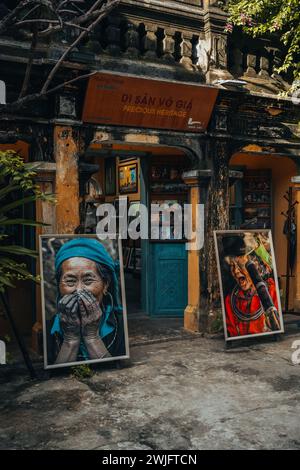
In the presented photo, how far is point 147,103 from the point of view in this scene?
7219 mm

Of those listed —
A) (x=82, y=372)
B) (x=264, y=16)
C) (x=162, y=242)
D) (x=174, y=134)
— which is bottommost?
(x=82, y=372)

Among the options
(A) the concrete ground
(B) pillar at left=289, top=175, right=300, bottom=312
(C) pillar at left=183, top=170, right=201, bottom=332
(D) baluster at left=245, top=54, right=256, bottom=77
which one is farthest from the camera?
(B) pillar at left=289, top=175, right=300, bottom=312

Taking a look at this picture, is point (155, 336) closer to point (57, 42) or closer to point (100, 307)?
point (100, 307)

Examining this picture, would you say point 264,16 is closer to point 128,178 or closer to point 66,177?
point 128,178

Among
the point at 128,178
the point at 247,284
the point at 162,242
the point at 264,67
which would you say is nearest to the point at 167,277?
the point at 162,242

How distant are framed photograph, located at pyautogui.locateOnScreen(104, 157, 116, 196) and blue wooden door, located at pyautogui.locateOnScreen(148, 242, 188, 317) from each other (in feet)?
8.79

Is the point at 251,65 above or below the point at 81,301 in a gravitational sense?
above

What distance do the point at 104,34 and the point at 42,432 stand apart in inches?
220

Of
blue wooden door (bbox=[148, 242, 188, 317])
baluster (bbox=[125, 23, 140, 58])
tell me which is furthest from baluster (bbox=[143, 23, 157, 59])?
blue wooden door (bbox=[148, 242, 188, 317])

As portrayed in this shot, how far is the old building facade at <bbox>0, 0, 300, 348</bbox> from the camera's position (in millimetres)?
6723

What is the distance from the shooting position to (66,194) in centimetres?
678

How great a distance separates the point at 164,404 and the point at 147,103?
4.34 meters

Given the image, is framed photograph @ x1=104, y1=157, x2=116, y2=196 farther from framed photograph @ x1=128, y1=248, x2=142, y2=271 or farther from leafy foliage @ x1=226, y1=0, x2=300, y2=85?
leafy foliage @ x1=226, y1=0, x2=300, y2=85

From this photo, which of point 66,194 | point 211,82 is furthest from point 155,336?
point 211,82
